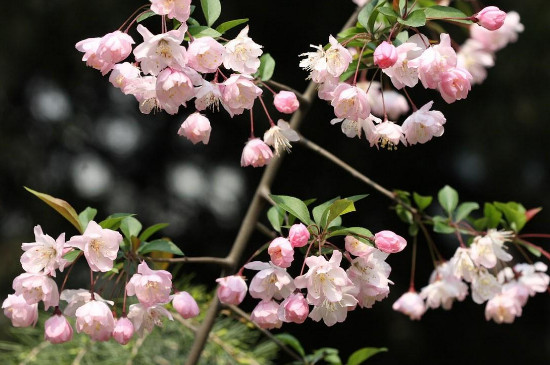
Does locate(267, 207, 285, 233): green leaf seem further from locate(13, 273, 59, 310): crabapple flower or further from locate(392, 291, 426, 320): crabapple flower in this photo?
locate(392, 291, 426, 320): crabapple flower

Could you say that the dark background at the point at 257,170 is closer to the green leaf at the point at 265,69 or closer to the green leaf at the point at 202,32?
the green leaf at the point at 265,69

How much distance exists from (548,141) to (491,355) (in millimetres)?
844

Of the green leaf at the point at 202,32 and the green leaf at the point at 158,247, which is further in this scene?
the green leaf at the point at 158,247

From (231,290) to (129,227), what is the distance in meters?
0.15

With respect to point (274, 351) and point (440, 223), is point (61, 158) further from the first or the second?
point (440, 223)

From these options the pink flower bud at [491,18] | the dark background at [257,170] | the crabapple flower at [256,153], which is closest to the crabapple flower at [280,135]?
the crabapple flower at [256,153]

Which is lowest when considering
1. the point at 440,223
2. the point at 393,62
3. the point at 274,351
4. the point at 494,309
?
the point at 274,351

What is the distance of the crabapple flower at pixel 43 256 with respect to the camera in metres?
0.79

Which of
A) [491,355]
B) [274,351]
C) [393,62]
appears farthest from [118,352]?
[491,355]

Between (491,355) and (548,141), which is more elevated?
(548,141)

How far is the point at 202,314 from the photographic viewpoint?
1.43m

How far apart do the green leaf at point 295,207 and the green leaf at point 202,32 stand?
6.6 inches

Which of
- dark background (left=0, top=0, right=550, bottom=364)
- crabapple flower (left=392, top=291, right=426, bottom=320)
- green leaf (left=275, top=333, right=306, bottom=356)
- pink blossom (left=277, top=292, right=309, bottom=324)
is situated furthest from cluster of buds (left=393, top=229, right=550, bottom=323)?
dark background (left=0, top=0, right=550, bottom=364)

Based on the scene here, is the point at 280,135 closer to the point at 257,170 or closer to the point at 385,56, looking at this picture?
the point at 385,56
